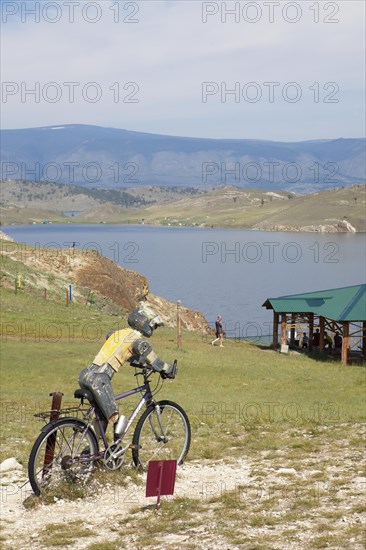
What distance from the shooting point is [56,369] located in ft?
104

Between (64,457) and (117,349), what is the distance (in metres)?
1.75

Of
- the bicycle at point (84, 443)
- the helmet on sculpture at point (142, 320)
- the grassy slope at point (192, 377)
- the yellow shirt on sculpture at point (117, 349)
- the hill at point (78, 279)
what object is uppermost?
the hill at point (78, 279)

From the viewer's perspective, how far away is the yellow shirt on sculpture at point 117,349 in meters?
11.3

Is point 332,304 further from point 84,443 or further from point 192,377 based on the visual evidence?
point 84,443

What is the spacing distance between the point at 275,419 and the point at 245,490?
767 cm

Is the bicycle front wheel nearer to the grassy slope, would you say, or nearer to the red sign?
the grassy slope

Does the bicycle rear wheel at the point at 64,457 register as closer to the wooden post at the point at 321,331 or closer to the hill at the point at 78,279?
the wooden post at the point at 321,331

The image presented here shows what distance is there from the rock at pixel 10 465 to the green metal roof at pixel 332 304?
33.5 m

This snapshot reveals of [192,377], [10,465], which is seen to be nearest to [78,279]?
[192,377]

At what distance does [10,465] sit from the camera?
12.9 m

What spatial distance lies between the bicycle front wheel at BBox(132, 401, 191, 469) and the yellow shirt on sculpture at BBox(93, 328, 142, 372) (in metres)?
1.12

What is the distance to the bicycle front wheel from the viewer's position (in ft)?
39.4

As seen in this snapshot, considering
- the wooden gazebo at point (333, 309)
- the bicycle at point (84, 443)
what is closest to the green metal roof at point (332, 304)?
the wooden gazebo at point (333, 309)

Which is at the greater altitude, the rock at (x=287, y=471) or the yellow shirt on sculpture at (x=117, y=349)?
the yellow shirt on sculpture at (x=117, y=349)
